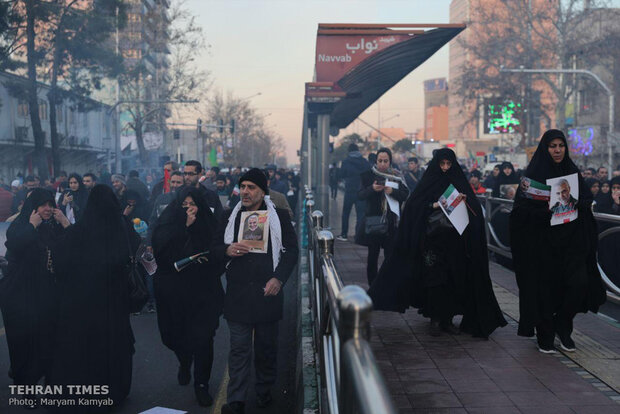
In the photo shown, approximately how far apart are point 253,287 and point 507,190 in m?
8.55

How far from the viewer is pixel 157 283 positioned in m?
5.94

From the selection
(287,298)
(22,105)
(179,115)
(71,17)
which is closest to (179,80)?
(179,115)

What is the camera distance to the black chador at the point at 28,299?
5.89 meters

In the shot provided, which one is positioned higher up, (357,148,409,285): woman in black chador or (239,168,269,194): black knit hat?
(239,168,269,194): black knit hat

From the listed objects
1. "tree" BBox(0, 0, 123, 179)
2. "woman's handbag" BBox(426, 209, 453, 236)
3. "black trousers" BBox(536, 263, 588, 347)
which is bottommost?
"black trousers" BBox(536, 263, 588, 347)

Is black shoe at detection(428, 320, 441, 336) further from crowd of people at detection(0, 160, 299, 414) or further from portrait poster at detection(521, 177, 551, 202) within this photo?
crowd of people at detection(0, 160, 299, 414)

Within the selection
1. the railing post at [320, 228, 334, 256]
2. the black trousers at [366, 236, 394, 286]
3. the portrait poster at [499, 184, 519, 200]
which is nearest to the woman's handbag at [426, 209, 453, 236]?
the black trousers at [366, 236, 394, 286]

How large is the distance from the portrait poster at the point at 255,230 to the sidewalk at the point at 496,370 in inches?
50.7

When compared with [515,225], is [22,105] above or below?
above

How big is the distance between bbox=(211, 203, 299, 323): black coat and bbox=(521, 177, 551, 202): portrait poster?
2074 mm

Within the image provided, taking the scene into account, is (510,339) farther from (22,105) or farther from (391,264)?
(22,105)

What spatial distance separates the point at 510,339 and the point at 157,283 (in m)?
3.00

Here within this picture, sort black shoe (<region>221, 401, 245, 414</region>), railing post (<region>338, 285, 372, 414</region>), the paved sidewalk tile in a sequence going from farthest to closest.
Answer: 1. black shoe (<region>221, 401, 245, 414</region>)
2. the paved sidewalk tile
3. railing post (<region>338, 285, 372, 414</region>)

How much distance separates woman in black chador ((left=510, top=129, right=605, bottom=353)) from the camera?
19.3ft
